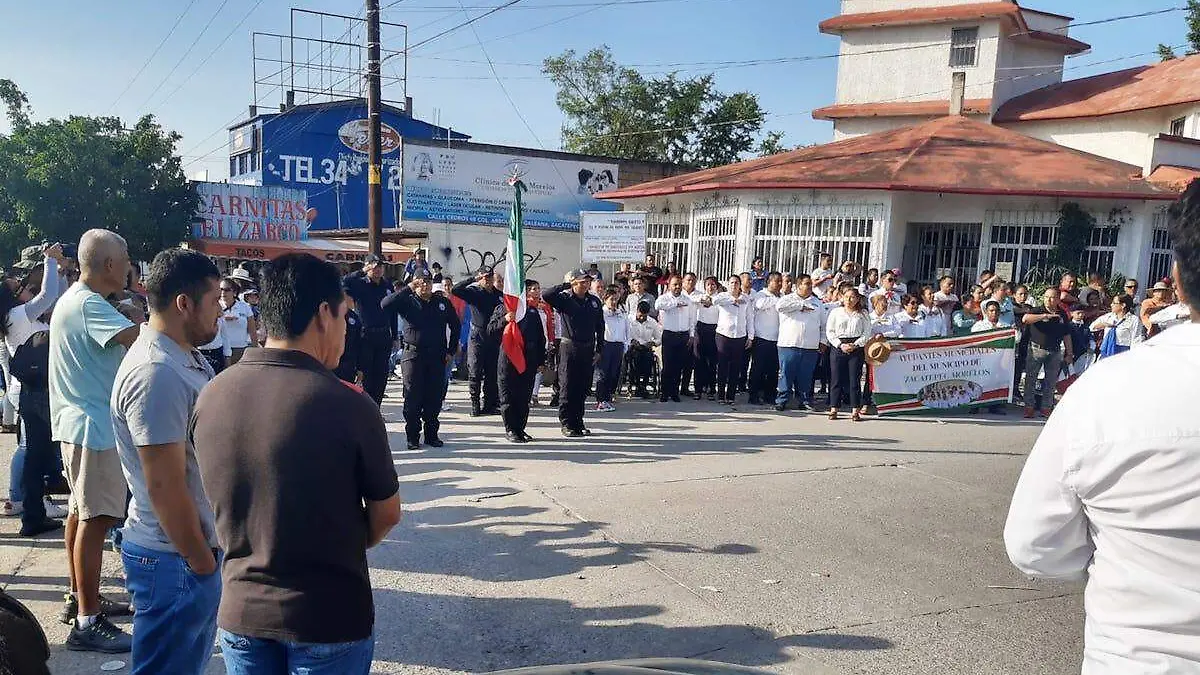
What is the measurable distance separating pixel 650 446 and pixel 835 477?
197 centimetres

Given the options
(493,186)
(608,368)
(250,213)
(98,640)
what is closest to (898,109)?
(493,186)

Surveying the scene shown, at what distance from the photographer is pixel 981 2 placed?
73.5 feet

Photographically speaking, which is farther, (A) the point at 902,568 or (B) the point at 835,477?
(B) the point at 835,477

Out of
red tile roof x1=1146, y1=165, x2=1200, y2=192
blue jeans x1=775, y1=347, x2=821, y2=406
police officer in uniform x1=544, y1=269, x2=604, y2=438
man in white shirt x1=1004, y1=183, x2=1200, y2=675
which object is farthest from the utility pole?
man in white shirt x1=1004, y1=183, x2=1200, y2=675

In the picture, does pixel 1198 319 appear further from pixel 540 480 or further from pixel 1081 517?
pixel 540 480

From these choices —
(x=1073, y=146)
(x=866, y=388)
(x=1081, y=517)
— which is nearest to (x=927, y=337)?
(x=866, y=388)

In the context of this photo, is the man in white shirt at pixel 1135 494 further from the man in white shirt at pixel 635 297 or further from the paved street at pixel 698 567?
the man in white shirt at pixel 635 297

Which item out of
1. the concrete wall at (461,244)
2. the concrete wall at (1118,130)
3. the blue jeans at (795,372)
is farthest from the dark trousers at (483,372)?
the concrete wall at (1118,130)

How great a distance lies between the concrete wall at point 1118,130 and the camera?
19281mm

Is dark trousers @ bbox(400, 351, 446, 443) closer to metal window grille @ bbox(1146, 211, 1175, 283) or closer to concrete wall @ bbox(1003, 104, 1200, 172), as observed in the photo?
metal window grille @ bbox(1146, 211, 1175, 283)

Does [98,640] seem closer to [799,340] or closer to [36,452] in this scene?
[36,452]

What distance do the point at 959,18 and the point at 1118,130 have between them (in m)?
5.20

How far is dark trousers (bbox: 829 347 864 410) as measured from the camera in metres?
10.7

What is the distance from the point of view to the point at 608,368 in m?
11.1
